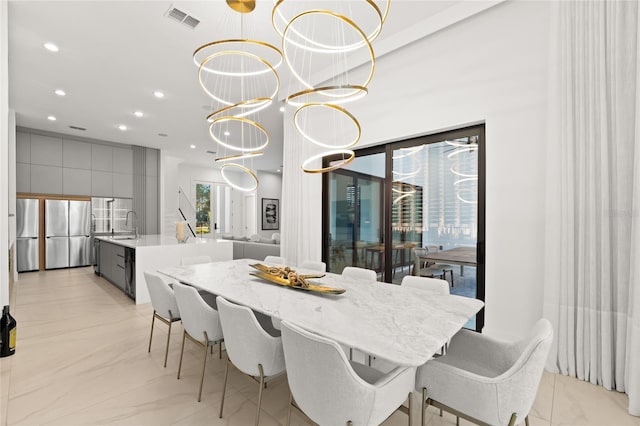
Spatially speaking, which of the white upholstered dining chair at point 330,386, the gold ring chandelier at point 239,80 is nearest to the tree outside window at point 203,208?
the gold ring chandelier at point 239,80

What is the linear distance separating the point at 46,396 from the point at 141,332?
3.87ft

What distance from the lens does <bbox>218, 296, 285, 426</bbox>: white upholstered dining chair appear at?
1598mm

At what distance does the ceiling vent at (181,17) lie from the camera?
9.80 ft

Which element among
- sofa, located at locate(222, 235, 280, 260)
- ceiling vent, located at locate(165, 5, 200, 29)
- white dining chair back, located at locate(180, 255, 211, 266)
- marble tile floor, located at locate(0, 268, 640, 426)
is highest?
ceiling vent, located at locate(165, 5, 200, 29)

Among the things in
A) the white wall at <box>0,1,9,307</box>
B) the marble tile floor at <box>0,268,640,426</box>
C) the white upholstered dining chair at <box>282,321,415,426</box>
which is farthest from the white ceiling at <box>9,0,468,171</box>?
the marble tile floor at <box>0,268,640,426</box>

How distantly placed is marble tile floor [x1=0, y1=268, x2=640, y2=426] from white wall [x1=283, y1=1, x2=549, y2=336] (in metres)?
0.74

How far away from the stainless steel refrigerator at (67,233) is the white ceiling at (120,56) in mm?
1807

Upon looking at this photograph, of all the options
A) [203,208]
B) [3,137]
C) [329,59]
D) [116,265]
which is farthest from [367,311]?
[203,208]

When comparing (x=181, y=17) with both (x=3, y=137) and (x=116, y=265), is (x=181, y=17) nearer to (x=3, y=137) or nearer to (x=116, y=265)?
(x=3, y=137)

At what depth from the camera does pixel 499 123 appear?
2809 millimetres

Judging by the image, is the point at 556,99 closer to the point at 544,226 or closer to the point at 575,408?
the point at 544,226

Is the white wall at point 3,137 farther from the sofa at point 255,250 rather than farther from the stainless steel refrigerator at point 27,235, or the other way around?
the stainless steel refrigerator at point 27,235

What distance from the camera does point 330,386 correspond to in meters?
1.18

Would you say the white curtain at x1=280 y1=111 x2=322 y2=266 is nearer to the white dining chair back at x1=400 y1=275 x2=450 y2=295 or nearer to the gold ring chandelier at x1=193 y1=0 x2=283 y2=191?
the gold ring chandelier at x1=193 y1=0 x2=283 y2=191
